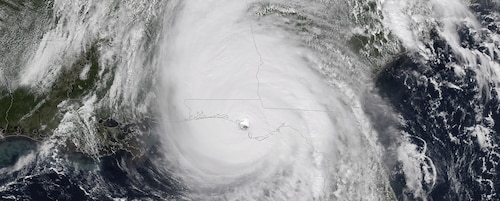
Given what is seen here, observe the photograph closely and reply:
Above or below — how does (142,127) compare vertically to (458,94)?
below

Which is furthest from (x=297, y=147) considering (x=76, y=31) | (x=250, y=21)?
(x=76, y=31)

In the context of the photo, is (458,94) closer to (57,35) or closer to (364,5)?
(364,5)

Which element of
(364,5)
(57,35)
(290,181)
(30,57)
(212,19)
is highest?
(364,5)

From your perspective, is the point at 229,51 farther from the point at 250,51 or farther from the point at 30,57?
the point at 30,57

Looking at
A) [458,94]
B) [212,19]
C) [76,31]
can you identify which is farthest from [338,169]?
[76,31]

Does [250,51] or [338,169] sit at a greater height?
[250,51]

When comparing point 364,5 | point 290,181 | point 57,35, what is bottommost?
point 290,181
